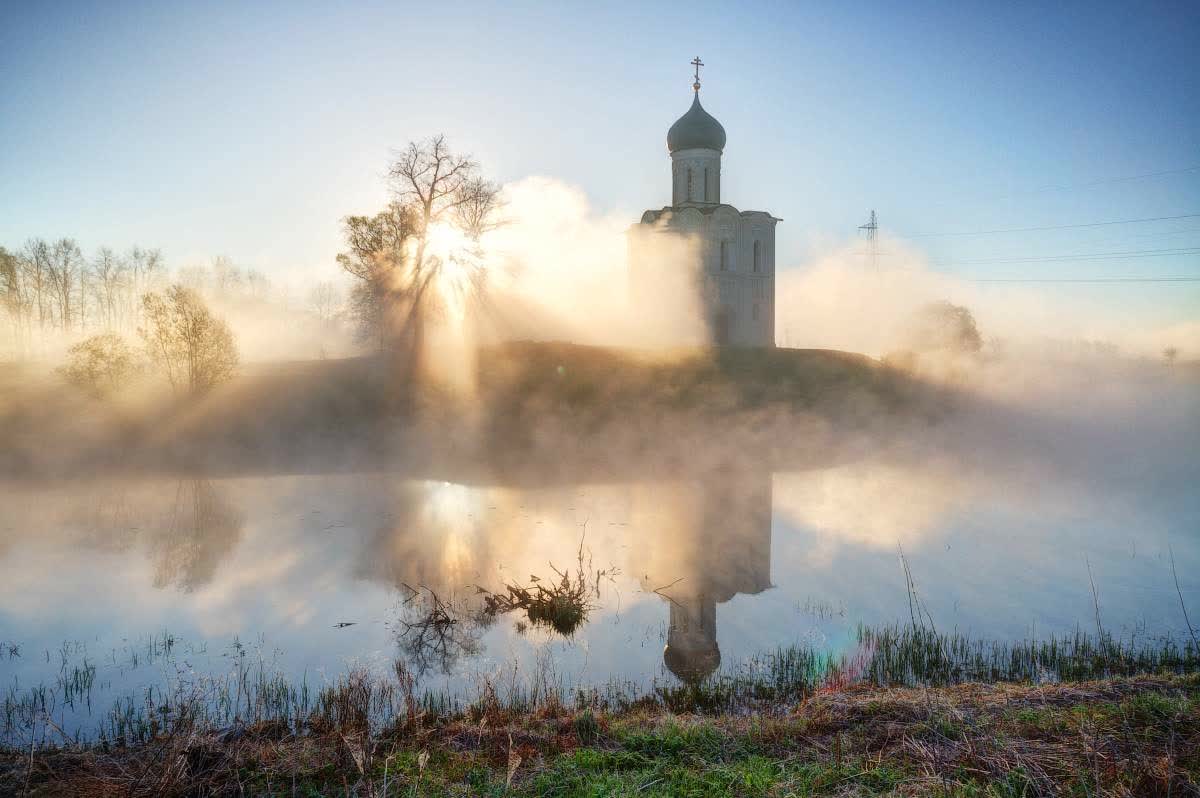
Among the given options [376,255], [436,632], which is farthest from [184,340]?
[436,632]

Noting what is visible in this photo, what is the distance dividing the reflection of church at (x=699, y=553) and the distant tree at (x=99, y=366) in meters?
24.3

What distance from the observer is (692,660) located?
8.84 metres

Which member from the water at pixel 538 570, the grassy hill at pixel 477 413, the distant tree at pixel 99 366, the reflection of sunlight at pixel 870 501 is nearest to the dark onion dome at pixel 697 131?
the grassy hill at pixel 477 413

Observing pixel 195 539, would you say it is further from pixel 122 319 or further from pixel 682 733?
pixel 122 319

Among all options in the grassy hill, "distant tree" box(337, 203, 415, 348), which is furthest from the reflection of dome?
"distant tree" box(337, 203, 415, 348)

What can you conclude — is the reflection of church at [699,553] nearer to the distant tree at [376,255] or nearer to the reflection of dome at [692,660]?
the reflection of dome at [692,660]

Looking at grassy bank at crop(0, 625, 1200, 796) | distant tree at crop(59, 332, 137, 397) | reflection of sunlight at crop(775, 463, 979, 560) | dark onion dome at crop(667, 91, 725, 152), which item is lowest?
reflection of sunlight at crop(775, 463, 979, 560)

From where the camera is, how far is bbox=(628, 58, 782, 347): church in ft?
139

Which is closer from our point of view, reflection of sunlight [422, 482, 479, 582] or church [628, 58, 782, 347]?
reflection of sunlight [422, 482, 479, 582]

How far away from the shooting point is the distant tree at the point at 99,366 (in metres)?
30.1

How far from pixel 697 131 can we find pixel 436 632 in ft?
124

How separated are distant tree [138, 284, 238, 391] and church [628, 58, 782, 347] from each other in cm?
2307

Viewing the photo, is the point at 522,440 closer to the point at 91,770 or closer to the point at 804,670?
the point at 804,670

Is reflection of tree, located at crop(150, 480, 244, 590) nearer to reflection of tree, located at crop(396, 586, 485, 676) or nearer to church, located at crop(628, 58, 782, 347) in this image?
reflection of tree, located at crop(396, 586, 485, 676)
